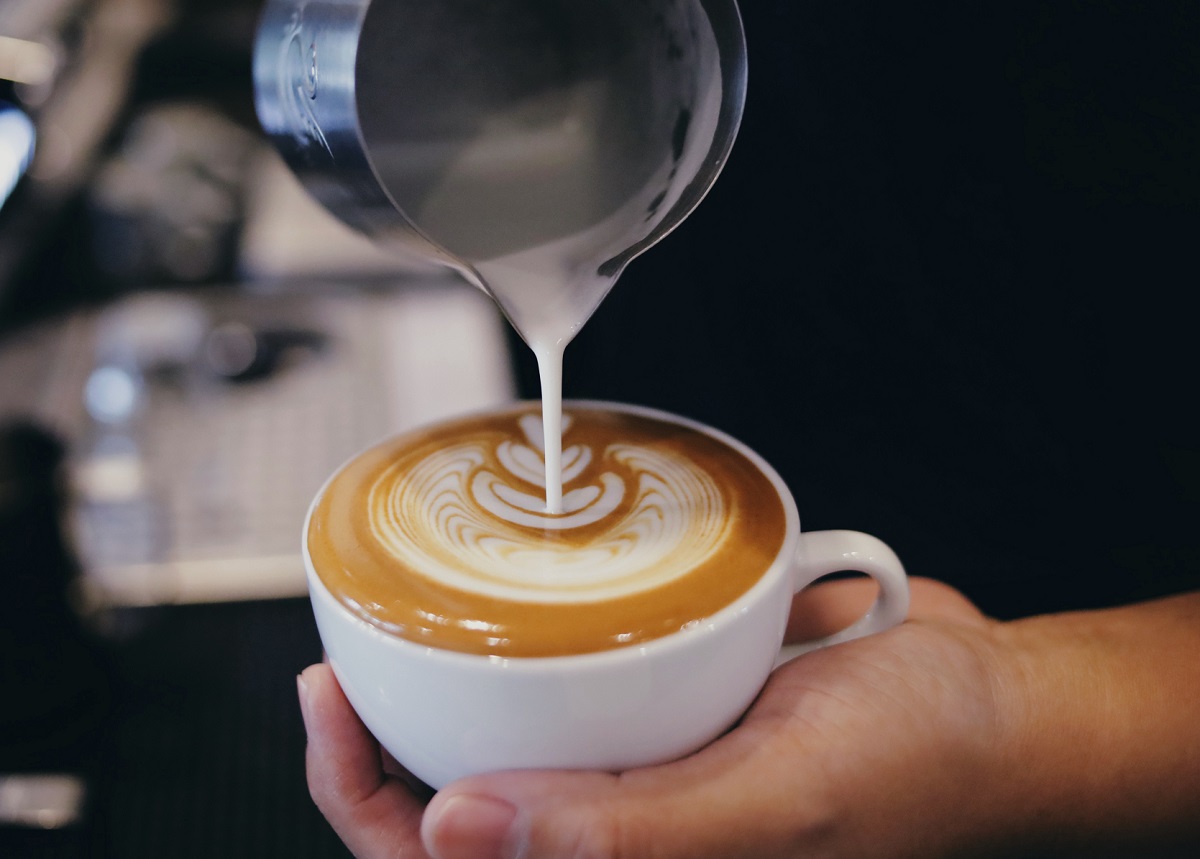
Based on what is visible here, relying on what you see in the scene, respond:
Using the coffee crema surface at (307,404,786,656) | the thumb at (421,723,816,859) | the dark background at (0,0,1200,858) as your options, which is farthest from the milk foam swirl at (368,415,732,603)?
the dark background at (0,0,1200,858)

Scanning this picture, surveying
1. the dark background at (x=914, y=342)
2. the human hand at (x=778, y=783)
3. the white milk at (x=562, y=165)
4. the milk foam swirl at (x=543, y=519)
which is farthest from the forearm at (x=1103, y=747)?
the white milk at (x=562, y=165)

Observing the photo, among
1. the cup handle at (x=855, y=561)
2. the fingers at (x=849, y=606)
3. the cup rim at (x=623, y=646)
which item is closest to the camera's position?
the cup rim at (x=623, y=646)

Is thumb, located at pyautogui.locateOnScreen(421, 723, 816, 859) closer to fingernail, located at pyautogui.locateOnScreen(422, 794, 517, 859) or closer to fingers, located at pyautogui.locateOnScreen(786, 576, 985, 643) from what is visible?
fingernail, located at pyautogui.locateOnScreen(422, 794, 517, 859)

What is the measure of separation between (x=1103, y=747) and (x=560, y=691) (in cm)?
47

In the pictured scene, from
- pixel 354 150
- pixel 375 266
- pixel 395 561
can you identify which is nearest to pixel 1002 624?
pixel 395 561

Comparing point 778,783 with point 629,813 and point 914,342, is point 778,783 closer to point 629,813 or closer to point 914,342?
point 629,813

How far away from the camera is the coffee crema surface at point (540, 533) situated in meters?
0.56

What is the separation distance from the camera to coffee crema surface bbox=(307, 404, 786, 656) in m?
0.56

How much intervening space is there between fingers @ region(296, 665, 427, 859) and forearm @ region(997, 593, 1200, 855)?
45 cm

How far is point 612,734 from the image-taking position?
0.56 m

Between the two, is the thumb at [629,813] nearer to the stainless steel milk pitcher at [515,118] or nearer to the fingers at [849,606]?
the fingers at [849,606]

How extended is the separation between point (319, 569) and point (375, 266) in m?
1.36

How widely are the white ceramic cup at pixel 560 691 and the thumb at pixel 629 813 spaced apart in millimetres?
19

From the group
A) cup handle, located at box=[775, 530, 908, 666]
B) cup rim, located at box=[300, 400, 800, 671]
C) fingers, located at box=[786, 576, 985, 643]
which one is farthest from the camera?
fingers, located at box=[786, 576, 985, 643]
